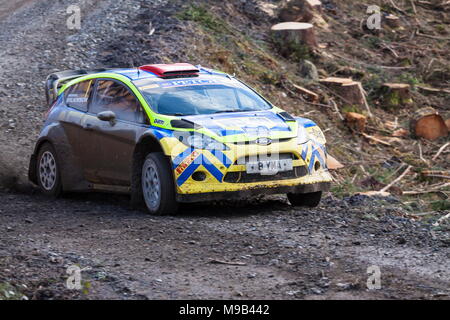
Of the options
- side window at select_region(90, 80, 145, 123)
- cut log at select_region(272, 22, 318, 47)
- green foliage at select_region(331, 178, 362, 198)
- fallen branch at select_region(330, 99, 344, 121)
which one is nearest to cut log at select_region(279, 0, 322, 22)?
cut log at select_region(272, 22, 318, 47)

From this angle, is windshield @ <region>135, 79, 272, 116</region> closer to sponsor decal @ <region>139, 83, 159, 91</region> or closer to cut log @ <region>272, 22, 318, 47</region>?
sponsor decal @ <region>139, 83, 159, 91</region>

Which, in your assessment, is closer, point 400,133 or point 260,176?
point 260,176

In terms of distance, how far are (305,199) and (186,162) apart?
169 cm

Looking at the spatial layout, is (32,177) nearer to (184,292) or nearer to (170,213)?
(170,213)

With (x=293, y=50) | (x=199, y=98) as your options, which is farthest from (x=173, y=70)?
(x=293, y=50)

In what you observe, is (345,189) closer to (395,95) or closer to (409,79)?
(395,95)

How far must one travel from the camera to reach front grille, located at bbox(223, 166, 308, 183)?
32.4 feet

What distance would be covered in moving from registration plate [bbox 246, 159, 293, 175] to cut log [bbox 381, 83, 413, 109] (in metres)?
8.52

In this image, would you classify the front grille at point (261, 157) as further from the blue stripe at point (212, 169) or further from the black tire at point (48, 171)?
the black tire at point (48, 171)

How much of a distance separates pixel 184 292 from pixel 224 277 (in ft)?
1.78

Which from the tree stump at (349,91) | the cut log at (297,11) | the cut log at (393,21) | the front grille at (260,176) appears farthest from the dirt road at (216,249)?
the cut log at (393,21)

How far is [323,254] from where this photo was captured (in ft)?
26.7

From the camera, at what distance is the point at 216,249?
8.40m
